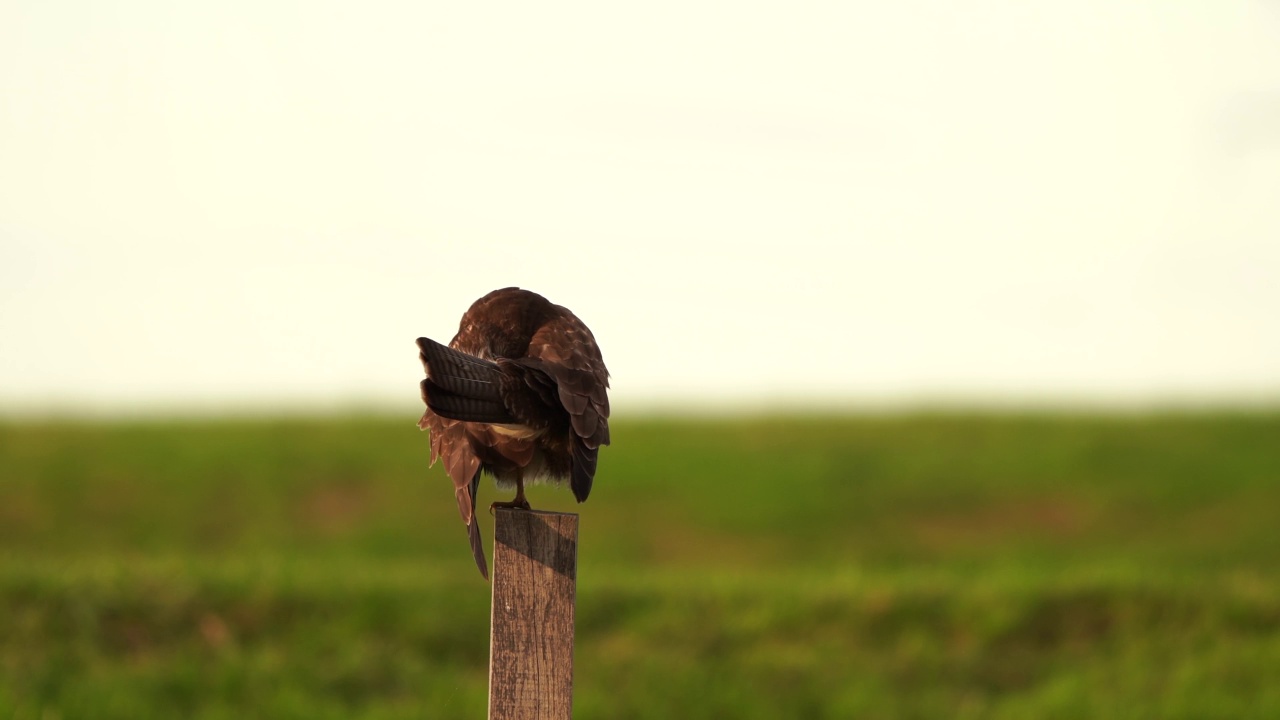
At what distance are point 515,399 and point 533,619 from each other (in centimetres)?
68

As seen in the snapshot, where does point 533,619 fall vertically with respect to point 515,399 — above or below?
below

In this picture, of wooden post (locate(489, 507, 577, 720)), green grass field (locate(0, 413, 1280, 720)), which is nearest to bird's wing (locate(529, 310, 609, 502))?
wooden post (locate(489, 507, 577, 720))

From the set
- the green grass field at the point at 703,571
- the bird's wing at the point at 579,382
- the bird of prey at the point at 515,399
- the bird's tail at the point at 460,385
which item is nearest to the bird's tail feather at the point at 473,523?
the bird of prey at the point at 515,399

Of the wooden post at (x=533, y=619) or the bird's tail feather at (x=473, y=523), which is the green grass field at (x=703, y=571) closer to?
the bird's tail feather at (x=473, y=523)

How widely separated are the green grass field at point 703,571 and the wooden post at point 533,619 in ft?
8.88

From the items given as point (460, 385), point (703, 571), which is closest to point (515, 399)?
point (460, 385)

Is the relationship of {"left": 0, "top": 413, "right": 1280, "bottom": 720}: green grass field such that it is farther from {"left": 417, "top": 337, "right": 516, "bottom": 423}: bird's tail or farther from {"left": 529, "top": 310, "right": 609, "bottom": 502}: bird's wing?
{"left": 417, "top": 337, "right": 516, "bottom": 423}: bird's tail

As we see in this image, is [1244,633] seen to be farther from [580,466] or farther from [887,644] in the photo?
[580,466]

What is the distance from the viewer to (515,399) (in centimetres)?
425

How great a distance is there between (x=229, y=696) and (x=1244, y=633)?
305 inches

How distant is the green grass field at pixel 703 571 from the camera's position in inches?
370

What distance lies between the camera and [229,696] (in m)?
8.95

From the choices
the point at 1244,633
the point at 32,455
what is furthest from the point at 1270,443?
the point at 32,455

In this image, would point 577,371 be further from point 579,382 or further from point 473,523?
point 473,523
